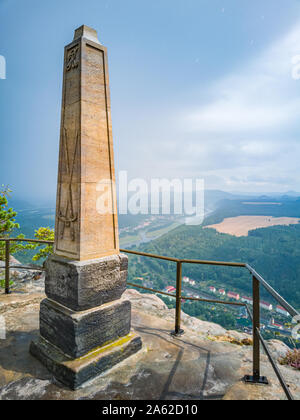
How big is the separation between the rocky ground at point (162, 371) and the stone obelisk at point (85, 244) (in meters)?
0.14

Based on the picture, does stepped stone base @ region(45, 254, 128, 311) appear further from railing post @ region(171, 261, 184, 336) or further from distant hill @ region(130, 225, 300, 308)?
distant hill @ region(130, 225, 300, 308)

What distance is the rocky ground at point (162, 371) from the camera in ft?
7.16

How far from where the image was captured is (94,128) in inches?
107

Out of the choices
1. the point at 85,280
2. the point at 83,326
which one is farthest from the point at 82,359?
the point at 85,280

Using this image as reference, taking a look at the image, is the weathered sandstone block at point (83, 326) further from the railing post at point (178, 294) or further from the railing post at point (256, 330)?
the railing post at point (256, 330)

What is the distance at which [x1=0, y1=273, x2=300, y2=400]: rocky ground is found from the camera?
2.18m

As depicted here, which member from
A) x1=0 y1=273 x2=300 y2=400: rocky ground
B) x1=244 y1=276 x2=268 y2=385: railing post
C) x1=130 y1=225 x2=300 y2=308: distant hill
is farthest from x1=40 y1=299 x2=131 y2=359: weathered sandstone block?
x1=130 y1=225 x2=300 y2=308: distant hill

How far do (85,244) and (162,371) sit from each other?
1595 millimetres

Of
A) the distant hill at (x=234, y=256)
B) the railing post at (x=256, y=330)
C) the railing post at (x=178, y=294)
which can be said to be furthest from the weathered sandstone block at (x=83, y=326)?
the distant hill at (x=234, y=256)

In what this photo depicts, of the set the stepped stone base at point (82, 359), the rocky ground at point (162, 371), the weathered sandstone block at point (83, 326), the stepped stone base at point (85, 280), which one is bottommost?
the rocky ground at point (162, 371)

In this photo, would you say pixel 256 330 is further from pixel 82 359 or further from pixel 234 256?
pixel 234 256

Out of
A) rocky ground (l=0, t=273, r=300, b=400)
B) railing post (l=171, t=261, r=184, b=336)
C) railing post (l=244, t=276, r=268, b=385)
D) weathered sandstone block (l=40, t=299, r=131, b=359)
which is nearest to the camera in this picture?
rocky ground (l=0, t=273, r=300, b=400)

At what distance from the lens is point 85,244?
2592 mm
